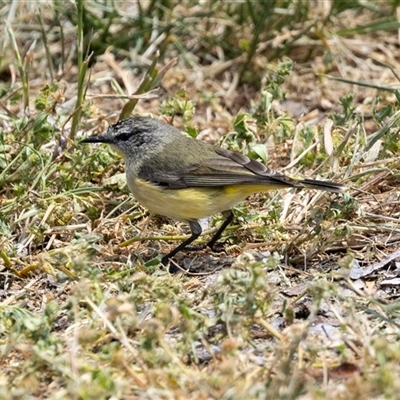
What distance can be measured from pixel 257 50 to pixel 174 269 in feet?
11.2

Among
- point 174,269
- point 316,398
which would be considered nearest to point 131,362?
point 316,398

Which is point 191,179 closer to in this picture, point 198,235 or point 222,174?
point 222,174

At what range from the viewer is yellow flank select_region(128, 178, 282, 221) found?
5.39 m

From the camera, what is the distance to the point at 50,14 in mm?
A: 8500

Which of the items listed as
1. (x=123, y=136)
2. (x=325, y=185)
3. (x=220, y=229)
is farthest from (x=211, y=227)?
(x=325, y=185)

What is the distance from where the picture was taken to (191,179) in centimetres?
551

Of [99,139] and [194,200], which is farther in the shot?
[99,139]

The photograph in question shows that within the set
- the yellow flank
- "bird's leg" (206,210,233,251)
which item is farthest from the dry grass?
the yellow flank

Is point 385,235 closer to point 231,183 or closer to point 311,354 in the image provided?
point 231,183

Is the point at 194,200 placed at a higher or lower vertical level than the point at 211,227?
higher

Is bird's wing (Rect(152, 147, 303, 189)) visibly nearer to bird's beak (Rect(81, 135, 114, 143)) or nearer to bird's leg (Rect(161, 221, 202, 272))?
bird's leg (Rect(161, 221, 202, 272))

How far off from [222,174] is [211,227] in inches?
22.3

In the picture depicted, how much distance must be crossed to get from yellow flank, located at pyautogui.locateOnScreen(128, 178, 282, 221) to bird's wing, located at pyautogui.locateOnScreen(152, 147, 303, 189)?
0.06 m

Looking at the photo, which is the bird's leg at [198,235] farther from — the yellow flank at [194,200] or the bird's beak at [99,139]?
the bird's beak at [99,139]
